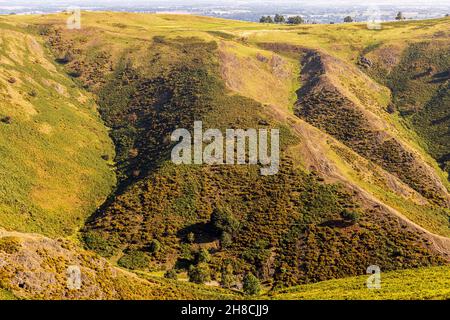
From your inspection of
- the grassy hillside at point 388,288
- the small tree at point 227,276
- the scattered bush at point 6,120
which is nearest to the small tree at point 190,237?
the small tree at point 227,276

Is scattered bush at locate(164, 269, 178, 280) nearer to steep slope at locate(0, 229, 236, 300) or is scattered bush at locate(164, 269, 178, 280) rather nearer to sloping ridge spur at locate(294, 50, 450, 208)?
steep slope at locate(0, 229, 236, 300)

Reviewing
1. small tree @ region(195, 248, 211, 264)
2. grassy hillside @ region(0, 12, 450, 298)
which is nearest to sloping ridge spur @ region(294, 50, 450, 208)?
grassy hillside @ region(0, 12, 450, 298)

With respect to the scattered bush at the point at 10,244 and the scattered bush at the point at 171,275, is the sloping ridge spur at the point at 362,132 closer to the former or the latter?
the scattered bush at the point at 171,275

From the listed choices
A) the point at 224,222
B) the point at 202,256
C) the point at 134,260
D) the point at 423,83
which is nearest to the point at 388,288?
the point at 202,256

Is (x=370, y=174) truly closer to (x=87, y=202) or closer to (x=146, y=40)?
(x=87, y=202)

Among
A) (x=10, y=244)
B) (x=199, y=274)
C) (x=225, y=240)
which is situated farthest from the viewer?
(x=225, y=240)

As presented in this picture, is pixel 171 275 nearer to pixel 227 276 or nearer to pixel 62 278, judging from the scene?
pixel 227 276

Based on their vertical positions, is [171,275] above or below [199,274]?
below
